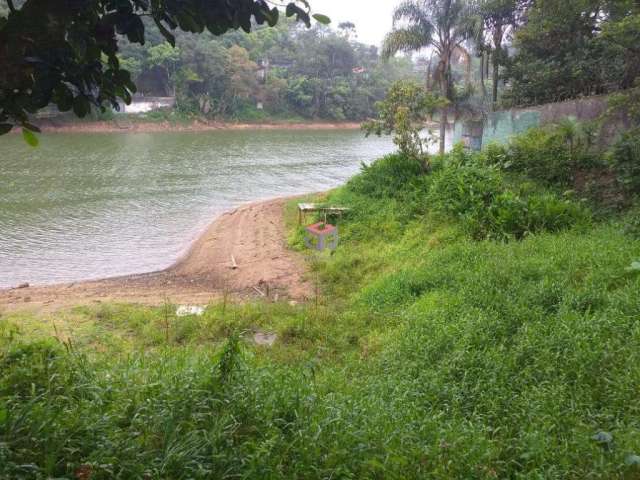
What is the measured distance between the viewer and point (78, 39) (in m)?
2.34

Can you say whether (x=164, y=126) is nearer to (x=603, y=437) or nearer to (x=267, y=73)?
(x=267, y=73)

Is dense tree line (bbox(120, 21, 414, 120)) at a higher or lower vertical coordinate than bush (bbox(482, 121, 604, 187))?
higher

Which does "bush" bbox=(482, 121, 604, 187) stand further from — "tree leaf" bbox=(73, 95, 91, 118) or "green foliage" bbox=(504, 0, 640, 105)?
"tree leaf" bbox=(73, 95, 91, 118)

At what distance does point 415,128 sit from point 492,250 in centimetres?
552

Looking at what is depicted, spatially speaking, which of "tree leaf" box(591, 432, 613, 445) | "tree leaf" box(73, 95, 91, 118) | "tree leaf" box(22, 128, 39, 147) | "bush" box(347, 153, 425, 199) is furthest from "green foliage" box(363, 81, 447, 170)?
"tree leaf" box(22, 128, 39, 147)

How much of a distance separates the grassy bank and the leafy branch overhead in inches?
61.4

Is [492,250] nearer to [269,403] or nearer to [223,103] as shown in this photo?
[269,403]

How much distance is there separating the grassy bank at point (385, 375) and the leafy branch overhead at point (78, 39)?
1.56m

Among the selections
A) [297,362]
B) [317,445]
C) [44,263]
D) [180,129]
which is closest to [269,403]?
[317,445]

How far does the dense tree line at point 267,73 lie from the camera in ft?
153

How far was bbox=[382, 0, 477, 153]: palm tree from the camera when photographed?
16750mm

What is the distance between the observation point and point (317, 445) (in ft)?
10.2

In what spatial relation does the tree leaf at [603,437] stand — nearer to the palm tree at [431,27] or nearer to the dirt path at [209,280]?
the dirt path at [209,280]

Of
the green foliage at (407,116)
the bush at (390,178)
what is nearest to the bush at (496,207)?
the bush at (390,178)
